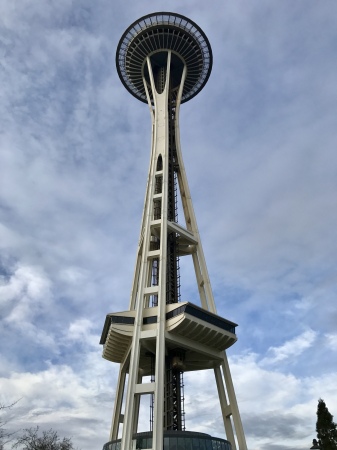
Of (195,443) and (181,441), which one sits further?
(195,443)

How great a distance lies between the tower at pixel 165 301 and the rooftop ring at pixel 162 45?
0.16 meters

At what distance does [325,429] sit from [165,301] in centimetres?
2335

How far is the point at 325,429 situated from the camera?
47719mm

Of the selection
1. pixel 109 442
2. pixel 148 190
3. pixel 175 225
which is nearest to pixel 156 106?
pixel 148 190

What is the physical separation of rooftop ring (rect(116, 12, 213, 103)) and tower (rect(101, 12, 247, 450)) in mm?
156

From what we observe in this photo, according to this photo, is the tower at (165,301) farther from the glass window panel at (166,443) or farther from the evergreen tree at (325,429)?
the evergreen tree at (325,429)

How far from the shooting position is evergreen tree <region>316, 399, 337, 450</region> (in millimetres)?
46572

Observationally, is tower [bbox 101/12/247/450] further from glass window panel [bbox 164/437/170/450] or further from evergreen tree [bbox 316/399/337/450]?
evergreen tree [bbox 316/399/337/450]

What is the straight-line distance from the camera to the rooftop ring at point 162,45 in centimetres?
6744

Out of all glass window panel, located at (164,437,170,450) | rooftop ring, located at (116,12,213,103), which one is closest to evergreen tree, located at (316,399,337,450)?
glass window panel, located at (164,437,170,450)

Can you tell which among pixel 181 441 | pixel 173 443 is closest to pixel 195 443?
pixel 181 441

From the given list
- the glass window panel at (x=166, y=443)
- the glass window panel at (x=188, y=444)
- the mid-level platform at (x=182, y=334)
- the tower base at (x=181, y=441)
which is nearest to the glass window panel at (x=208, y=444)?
the tower base at (x=181, y=441)

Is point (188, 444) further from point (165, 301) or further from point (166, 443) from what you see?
point (165, 301)

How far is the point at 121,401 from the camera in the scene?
50.7m
